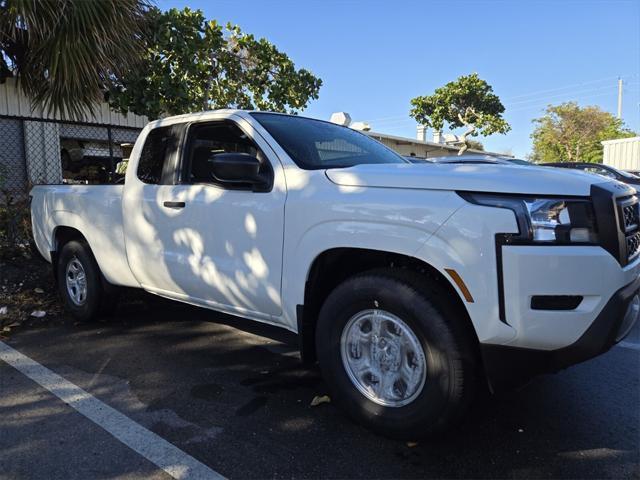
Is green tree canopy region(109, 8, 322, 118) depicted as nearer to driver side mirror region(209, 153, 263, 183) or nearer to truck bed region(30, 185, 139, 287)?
truck bed region(30, 185, 139, 287)

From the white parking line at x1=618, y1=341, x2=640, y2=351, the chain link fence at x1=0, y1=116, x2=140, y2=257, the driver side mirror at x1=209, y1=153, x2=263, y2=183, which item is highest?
the chain link fence at x1=0, y1=116, x2=140, y2=257

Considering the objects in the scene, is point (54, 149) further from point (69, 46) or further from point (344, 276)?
point (344, 276)

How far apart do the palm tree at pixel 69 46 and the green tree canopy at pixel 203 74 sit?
0.51m

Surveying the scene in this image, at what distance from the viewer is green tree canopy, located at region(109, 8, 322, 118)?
7.32m

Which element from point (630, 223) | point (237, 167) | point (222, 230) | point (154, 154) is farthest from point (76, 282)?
point (630, 223)

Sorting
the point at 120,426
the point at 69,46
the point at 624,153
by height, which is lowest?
the point at 120,426

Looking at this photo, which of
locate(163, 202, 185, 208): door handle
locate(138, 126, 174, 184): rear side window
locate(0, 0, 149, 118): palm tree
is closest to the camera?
locate(163, 202, 185, 208): door handle

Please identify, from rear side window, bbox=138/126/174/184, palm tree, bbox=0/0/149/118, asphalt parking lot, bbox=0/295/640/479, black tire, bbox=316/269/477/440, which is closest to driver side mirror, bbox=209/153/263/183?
black tire, bbox=316/269/477/440

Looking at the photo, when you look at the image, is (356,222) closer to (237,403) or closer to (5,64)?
(237,403)

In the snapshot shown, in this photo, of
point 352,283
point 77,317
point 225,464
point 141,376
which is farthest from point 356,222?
point 77,317

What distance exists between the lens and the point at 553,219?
240 cm

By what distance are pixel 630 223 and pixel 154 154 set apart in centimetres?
351

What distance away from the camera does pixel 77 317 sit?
5.14 m

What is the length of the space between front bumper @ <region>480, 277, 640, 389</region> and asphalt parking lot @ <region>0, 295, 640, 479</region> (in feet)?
1.69
